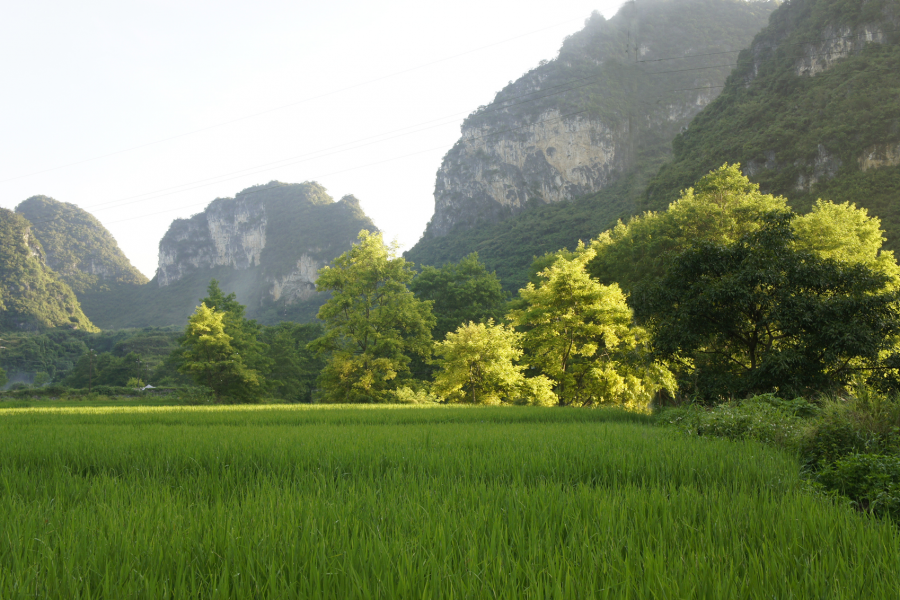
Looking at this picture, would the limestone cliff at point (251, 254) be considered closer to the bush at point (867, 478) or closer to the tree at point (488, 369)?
the tree at point (488, 369)

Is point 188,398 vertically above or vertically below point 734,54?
below

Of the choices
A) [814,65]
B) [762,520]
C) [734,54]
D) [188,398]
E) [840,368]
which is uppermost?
[734,54]

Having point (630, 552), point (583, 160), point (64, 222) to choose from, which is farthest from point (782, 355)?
point (64, 222)

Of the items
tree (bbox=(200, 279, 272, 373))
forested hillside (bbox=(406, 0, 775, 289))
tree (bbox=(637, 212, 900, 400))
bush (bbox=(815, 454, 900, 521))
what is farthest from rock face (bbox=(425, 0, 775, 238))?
bush (bbox=(815, 454, 900, 521))

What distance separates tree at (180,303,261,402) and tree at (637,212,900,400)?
25613 millimetres

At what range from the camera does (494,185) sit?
13138 cm

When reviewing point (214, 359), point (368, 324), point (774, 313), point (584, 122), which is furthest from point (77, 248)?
point (774, 313)

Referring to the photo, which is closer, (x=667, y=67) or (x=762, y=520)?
(x=762, y=520)

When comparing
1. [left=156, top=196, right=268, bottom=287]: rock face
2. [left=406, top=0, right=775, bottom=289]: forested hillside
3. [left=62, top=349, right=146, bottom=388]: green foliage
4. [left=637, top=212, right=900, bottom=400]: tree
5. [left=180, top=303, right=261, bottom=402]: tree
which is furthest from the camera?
[left=156, top=196, right=268, bottom=287]: rock face

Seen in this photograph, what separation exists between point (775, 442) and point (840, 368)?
8468mm

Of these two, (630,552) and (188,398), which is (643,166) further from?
Result: (630,552)

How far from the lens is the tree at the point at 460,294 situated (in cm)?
3462

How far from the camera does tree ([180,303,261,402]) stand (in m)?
27.5

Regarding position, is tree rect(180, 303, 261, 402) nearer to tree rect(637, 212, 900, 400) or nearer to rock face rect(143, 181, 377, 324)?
tree rect(637, 212, 900, 400)
